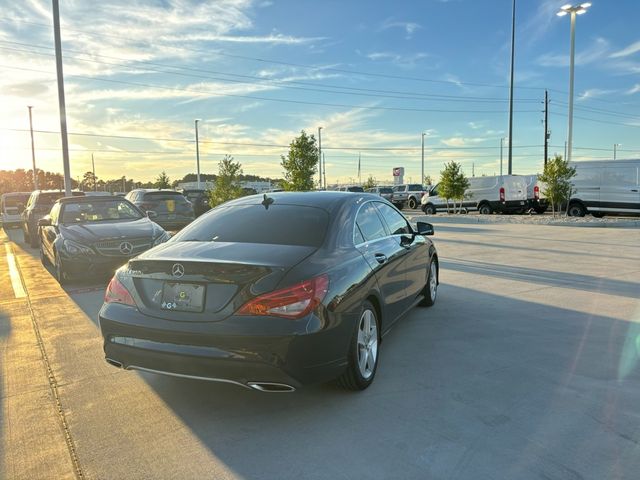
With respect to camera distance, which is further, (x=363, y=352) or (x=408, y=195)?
(x=408, y=195)

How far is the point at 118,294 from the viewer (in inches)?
143

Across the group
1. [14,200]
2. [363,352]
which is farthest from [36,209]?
[363,352]

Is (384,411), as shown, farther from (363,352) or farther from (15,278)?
(15,278)

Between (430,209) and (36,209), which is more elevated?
(36,209)

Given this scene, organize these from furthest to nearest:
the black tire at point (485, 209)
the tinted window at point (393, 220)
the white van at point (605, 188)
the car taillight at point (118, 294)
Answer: the black tire at point (485, 209), the white van at point (605, 188), the tinted window at point (393, 220), the car taillight at point (118, 294)

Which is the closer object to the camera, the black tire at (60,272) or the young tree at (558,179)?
the black tire at (60,272)

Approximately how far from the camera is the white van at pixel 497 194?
83.9 ft

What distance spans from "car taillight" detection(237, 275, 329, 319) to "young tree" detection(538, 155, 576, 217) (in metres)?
19.5

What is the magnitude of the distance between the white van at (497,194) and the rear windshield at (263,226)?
23.5m

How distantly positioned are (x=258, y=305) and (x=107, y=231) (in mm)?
6181

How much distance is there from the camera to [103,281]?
877 cm

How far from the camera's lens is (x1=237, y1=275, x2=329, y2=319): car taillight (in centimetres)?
314

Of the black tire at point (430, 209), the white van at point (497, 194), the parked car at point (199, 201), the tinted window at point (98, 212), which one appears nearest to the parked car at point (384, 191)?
the black tire at point (430, 209)

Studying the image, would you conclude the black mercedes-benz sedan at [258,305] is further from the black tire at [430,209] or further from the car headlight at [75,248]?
the black tire at [430,209]
